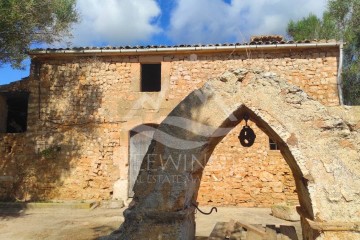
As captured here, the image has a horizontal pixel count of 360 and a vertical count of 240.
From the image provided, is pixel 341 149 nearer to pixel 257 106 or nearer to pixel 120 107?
pixel 257 106

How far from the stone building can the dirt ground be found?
36.1 inches

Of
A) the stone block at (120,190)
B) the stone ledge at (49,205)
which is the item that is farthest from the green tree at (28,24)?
the stone block at (120,190)

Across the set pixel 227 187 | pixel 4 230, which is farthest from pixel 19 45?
pixel 227 187

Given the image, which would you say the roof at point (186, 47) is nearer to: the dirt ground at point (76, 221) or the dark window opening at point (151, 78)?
the dark window opening at point (151, 78)

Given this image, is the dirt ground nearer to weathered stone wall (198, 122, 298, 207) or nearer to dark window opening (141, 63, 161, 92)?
weathered stone wall (198, 122, 298, 207)

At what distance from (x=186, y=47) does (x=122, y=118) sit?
9.71 feet

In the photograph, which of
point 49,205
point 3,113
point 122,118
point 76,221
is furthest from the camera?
point 3,113

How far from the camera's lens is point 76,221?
25.1ft

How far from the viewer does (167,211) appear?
8.96 feet

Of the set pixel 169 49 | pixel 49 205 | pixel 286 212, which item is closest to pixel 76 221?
pixel 49 205

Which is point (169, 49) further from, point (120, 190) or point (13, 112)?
point (13, 112)

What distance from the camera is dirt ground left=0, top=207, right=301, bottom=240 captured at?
21.1 feet

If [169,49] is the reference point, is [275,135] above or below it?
below

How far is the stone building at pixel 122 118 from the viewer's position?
9.43 metres
